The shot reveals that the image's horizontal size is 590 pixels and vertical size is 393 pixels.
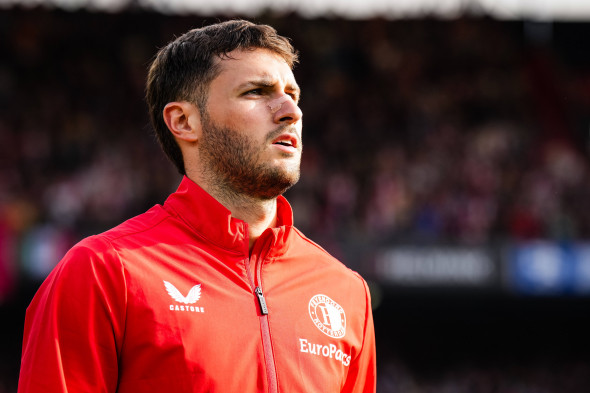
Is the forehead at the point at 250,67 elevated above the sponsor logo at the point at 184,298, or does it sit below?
above

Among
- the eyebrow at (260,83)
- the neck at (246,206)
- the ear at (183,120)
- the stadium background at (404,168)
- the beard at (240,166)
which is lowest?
the stadium background at (404,168)

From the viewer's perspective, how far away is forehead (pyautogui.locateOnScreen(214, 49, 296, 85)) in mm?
2229

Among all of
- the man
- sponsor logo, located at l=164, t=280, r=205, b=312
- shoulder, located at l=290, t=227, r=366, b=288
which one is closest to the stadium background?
shoulder, located at l=290, t=227, r=366, b=288

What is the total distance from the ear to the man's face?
29 mm

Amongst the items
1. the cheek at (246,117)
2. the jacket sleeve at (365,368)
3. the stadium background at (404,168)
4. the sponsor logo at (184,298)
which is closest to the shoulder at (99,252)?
the sponsor logo at (184,298)

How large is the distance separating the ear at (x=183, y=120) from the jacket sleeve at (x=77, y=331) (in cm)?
50

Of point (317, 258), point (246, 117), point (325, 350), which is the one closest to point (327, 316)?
point (325, 350)

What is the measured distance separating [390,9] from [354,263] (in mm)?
5583

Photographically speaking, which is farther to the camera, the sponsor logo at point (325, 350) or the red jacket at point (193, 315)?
the sponsor logo at point (325, 350)

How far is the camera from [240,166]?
7.27 feet

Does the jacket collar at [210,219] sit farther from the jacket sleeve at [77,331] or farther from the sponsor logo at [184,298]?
the jacket sleeve at [77,331]

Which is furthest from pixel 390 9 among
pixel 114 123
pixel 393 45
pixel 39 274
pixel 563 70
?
pixel 39 274

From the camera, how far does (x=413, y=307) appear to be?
14.7m

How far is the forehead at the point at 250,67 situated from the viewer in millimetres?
2229
